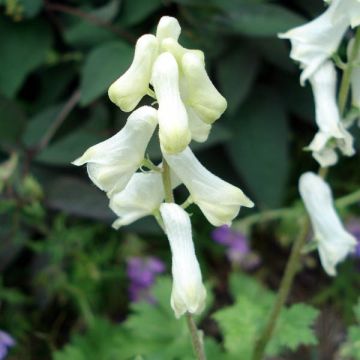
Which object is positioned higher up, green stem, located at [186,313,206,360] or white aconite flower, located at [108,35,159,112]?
white aconite flower, located at [108,35,159,112]

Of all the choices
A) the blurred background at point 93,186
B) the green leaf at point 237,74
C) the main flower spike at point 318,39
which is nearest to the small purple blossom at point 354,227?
the blurred background at point 93,186

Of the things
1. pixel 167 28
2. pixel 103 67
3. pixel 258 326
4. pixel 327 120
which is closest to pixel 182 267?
pixel 167 28

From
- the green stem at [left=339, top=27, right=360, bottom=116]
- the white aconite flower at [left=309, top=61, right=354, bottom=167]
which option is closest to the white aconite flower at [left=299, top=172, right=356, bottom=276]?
the white aconite flower at [left=309, top=61, right=354, bottom=167]

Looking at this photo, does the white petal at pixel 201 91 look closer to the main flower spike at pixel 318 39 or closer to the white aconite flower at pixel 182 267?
the white aconite flower at pixel 182 267

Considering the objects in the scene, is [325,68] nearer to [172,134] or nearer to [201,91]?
[201,91]

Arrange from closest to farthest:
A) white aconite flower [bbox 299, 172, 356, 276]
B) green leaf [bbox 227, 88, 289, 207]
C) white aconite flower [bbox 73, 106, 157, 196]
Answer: white aconite flower [bbox 73, 106, 157, 196] → white aconite flower [bbox 299, 172, 356, 276] → green leaf [bbox 227, 88, 289, 207]

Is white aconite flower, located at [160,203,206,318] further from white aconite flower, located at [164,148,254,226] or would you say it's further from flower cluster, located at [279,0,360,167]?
flower cluster, located at [279,0,360,167]
